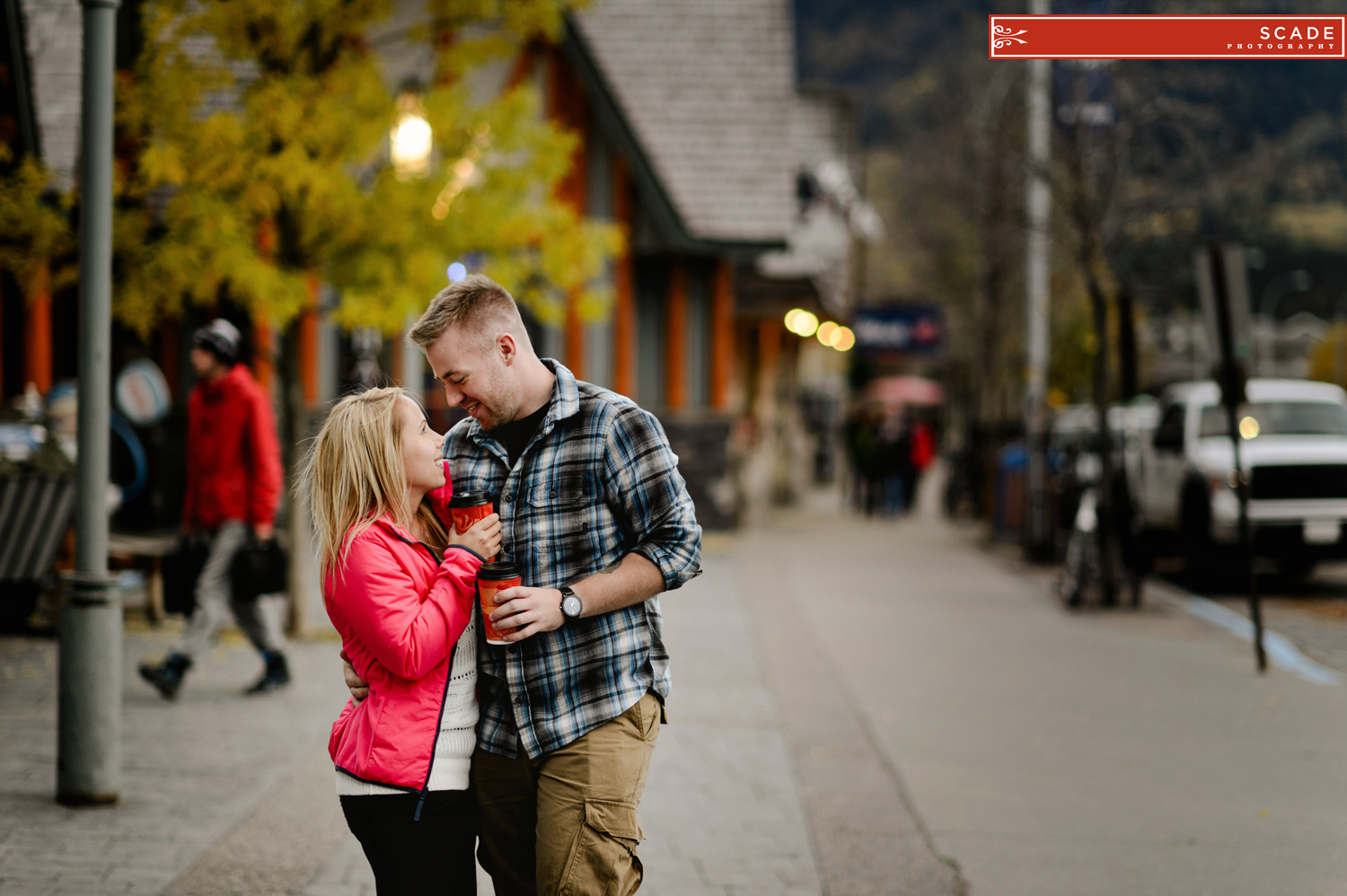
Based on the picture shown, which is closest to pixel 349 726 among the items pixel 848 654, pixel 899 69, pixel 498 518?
pixel 498 518

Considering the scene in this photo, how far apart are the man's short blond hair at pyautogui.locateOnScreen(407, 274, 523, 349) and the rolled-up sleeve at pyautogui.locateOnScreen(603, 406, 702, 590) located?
34cm

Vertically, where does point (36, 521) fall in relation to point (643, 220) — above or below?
below

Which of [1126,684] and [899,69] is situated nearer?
[1126,684]

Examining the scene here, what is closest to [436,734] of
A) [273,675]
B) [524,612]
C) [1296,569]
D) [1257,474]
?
[524,612]

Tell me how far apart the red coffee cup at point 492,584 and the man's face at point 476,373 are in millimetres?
382

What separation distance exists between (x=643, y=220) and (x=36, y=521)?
10.1m

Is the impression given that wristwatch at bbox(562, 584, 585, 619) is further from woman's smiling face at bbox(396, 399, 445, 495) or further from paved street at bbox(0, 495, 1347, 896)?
paved street at bbox(0, 495, 1347, 896)

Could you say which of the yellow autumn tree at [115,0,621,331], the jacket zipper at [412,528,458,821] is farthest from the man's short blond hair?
the yellow autumn tree at [115,0,621,331]

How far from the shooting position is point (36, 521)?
8648mm

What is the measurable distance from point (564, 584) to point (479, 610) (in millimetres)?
187

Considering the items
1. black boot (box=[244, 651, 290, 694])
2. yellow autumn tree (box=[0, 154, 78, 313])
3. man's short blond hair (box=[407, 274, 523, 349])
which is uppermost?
yellow autumn tree (box=[0, 154, 78, 313])

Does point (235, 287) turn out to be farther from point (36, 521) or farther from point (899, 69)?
point (899, 69)

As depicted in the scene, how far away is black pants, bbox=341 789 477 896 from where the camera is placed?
284 centimetres

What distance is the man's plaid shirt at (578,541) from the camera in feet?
9.49
